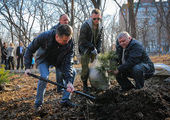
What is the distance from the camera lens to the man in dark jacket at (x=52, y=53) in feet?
7.86

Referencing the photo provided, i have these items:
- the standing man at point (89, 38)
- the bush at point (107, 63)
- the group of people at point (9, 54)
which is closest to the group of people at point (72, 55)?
the standing man at point (89, 38)

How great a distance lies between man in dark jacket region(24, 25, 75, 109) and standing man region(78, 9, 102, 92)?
80 cm

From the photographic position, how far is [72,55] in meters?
2.80

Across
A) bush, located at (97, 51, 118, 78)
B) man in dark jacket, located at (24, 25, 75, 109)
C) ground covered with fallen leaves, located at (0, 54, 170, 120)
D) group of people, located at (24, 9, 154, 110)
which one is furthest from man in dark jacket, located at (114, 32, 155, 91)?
man in dark jacket, located at (24, 25, 75, 109)

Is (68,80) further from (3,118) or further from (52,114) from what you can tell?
(3,118)

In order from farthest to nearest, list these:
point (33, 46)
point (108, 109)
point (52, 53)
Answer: point (52, 53)
point (33, 46)
point (108, 109)

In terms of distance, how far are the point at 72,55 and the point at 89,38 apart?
96 cm

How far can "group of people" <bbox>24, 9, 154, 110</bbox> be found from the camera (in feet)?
8.13

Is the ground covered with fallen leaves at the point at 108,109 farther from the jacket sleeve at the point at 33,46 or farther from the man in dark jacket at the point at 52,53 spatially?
the jacket sleeve at the point at 33,46

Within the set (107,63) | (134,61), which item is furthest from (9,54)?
(134,61)

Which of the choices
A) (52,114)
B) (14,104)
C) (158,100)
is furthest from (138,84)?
(14,104)

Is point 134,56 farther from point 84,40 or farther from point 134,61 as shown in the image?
point 84,40

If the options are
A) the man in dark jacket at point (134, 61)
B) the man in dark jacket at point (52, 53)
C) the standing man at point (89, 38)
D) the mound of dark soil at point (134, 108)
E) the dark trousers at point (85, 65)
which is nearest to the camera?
the mound of dark soil at point (134, 108)

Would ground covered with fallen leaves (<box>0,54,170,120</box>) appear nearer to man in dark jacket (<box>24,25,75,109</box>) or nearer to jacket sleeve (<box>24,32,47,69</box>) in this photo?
man in dark jacket (<box>24,25,75,109</box>)
